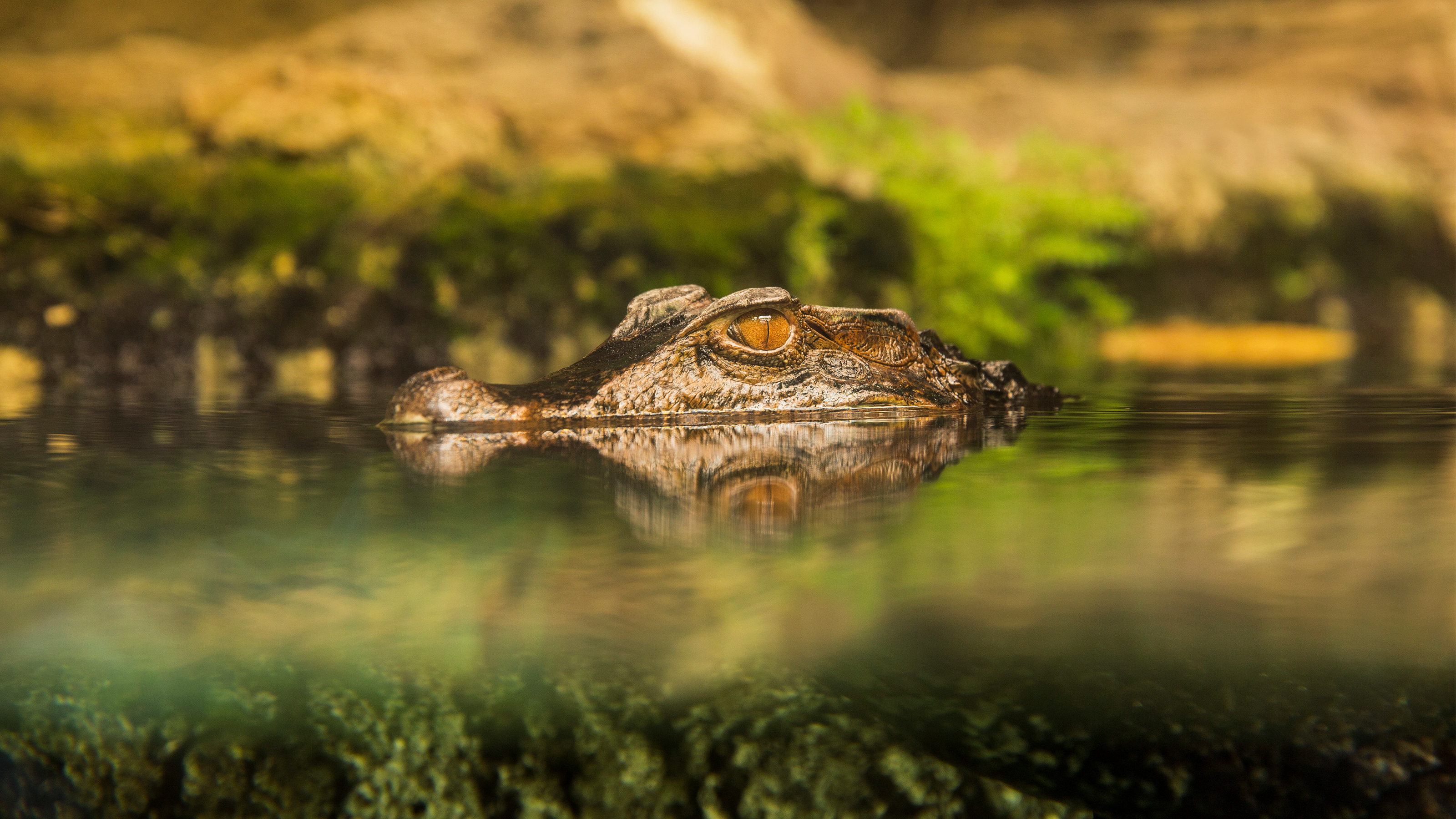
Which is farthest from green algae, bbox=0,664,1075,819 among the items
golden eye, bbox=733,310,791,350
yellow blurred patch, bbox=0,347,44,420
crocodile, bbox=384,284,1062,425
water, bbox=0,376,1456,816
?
yellow blurred patch, bbox=0,347,44,420

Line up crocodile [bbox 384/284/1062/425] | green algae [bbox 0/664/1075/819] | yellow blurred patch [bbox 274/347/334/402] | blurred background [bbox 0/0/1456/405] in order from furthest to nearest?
blurred background [bbox 0/0/1456/405] < yellow blurred patch [bbox 274/347/334/402] < crocodile [bbox 384/284/1062/425] < green algae [bbox 0/664/1075/819]

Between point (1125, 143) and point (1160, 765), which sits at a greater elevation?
point (1125, 143)

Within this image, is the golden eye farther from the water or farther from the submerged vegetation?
the submerged vegetation

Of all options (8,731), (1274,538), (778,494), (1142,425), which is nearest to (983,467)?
(778,494)

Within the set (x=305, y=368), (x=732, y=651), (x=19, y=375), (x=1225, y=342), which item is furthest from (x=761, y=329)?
(x=1225, y=342)

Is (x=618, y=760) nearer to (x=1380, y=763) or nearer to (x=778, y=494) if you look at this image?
(x=1380, y=763)

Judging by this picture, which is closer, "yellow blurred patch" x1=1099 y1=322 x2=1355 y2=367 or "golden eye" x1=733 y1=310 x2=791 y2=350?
"golden eye" x1=733 y1=310 x2=791 y2=350

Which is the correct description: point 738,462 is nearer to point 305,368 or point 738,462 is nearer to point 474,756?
point 474,756
